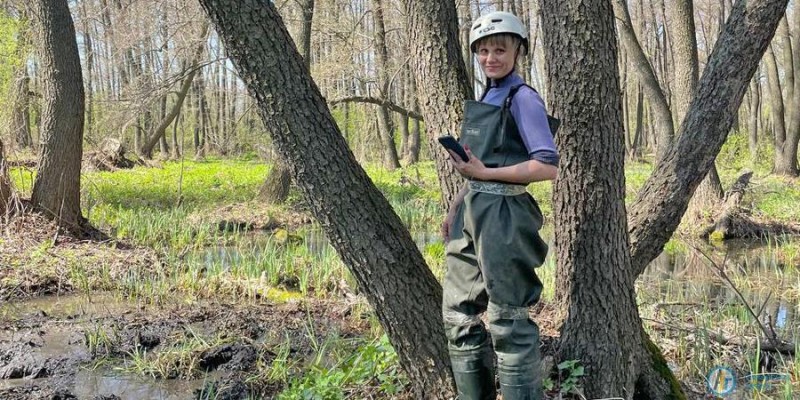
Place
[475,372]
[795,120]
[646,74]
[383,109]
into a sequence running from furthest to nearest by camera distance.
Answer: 1. [383,109]
2. [795,120]
3. [646,74]
4. [475,372]

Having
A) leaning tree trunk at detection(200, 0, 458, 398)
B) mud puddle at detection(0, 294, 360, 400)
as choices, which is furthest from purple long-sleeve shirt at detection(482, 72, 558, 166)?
mud puddle at detection(0, 294, 360, 400)

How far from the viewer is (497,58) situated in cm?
260

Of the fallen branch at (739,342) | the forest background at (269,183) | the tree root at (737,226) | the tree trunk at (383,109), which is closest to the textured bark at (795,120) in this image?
the forest background at (269,183)

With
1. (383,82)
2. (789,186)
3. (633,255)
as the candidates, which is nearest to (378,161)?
(383,82)

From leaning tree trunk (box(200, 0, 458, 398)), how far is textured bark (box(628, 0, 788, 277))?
3.86 feet

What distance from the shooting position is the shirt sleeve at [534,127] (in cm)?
241

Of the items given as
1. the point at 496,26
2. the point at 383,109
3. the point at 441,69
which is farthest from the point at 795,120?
the point at 496,26

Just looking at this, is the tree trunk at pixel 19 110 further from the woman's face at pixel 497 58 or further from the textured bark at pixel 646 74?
the textured bark at pixel 646 74

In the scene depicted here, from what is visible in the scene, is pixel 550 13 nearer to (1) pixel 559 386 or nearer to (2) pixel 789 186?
(1) pixel 559 386

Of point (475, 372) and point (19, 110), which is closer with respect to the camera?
point (475, 372)

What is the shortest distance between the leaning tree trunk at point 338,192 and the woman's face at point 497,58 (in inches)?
28.1

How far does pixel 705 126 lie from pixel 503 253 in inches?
57.2

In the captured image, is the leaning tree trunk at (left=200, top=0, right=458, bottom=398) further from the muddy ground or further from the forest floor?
the muddy ground

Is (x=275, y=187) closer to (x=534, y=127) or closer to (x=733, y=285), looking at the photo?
(x=733, y=285)
